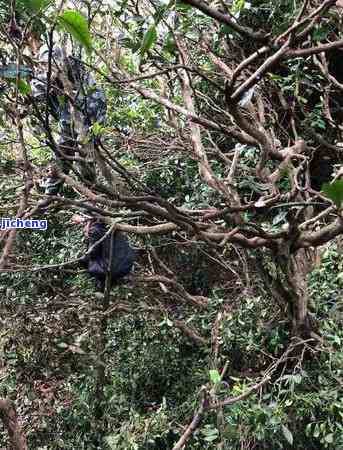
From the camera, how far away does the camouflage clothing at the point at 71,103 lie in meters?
1.50

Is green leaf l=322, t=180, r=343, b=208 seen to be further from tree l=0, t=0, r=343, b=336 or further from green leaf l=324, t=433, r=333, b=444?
green leaf l=324, t=433, r=333, b=444

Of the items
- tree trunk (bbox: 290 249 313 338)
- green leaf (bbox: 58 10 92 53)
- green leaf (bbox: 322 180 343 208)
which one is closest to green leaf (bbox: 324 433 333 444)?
tree trunk (bbox: 290 249 313 338)

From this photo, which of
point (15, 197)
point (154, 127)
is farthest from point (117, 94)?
point (15, 197)

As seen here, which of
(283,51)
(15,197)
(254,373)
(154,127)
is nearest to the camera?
(283,51)

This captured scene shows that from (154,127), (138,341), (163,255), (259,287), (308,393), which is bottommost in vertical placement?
(308,393)

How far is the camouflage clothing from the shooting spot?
150 centimetres

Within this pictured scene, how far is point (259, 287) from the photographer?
8.39 feet

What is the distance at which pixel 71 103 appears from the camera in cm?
150

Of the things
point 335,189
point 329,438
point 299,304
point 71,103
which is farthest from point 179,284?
point 335,189

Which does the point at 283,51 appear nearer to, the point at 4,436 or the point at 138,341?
the point at 138,341

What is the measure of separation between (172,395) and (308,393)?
797mm

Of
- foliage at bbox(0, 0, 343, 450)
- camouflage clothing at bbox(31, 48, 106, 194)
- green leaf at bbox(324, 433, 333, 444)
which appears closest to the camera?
camouflage clothing at bbox(31, 48, 106, 194)

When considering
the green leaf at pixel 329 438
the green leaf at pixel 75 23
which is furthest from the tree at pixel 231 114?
the green leaf at pixel 329 438

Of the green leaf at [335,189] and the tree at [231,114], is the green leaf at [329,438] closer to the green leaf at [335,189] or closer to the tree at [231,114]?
the tree at [231,114]
